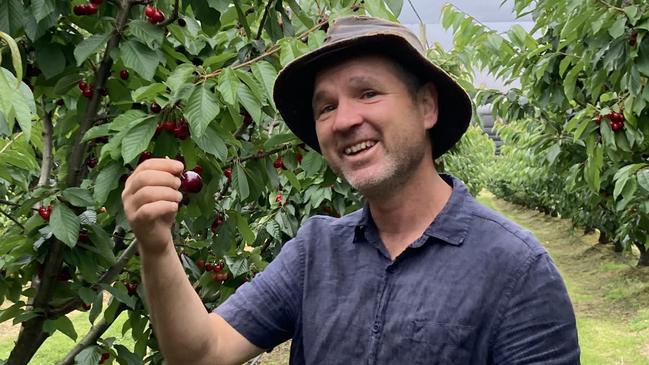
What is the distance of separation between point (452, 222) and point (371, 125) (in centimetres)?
24

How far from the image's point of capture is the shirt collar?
1.44 meters

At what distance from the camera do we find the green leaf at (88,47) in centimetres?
191

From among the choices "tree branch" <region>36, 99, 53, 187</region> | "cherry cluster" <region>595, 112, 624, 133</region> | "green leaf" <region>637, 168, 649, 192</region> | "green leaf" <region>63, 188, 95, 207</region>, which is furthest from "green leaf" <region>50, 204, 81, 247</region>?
"cherry cluster" <region>595, 112, 624, 133</region>

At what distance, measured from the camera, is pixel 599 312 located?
10.1 m

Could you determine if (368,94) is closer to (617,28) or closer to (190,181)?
(190,181)

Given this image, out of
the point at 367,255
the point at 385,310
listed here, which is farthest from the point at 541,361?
the point at 367,255

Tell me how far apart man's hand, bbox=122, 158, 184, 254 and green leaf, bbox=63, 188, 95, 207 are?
824 millimetres

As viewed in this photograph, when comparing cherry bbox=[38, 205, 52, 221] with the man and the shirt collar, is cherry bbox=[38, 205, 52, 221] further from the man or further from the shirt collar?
the shirt collar

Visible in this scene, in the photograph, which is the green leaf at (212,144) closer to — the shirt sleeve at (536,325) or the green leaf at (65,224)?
the green leaf at (65,224)

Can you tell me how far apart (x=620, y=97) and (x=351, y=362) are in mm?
2724

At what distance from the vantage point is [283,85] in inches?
65.6

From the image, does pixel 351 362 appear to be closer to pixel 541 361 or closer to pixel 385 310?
pixel 385 310

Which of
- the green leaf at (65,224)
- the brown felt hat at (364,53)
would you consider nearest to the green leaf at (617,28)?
the brown felt hat at (364,53)

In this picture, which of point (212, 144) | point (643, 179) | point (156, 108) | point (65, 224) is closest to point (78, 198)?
point (65, 224)
